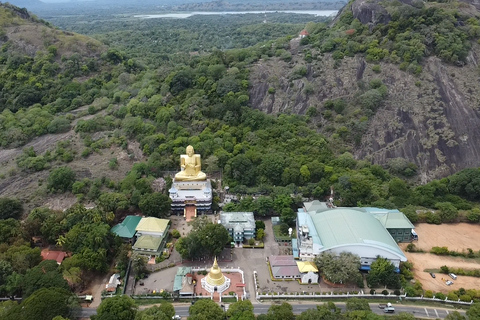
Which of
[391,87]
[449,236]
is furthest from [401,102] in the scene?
[449,236]

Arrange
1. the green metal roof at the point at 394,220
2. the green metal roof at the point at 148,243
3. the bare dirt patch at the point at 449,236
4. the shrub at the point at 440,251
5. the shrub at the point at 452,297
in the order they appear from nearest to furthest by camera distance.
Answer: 1. the shrub at the point at 452,297
2. the green metal roof at the point at 148,243
3. the shrub at the point at 440,251
4. the green metal roof at the point at 394,220
5. the bare dirt patch at the point at 449,236

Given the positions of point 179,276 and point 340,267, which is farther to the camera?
point 179,276

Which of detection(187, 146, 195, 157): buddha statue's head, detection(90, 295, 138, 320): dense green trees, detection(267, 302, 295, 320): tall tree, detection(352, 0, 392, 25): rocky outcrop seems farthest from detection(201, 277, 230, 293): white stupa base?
detection(352, 0, 392, 25): rocky outcrop

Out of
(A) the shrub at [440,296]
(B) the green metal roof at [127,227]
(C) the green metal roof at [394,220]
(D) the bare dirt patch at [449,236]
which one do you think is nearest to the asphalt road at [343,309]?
(A) the shrub at [440,296]

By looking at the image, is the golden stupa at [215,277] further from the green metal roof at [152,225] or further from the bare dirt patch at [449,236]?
the bare dirt patch at [449,236]

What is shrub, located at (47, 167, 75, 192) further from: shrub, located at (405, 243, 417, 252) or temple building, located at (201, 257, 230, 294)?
shrub, located at (405, 243, 417, 252)

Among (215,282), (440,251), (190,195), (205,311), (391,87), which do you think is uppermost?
(391,87)

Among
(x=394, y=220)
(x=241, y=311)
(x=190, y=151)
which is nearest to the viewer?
(x=241, y=311)

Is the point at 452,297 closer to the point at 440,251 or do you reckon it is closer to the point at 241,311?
the point at 440,251
